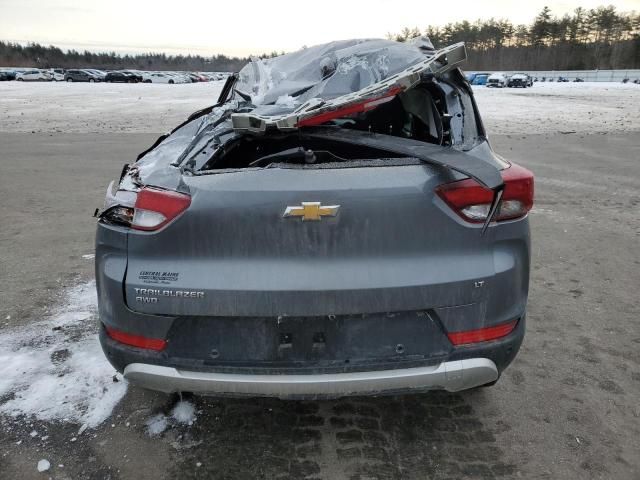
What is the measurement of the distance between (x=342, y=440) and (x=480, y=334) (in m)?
0.87

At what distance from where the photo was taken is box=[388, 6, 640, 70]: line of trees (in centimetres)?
10212

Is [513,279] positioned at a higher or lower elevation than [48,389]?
higher

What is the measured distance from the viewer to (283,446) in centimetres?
248

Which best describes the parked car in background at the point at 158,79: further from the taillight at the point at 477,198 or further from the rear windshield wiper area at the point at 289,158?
the taillight at the point at 477,198

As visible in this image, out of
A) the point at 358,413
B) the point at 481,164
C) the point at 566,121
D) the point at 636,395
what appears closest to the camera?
the point at 481,164

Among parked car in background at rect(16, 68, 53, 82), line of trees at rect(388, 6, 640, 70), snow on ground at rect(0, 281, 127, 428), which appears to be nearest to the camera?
snow on ground at rect(0, 281, 127, 428)

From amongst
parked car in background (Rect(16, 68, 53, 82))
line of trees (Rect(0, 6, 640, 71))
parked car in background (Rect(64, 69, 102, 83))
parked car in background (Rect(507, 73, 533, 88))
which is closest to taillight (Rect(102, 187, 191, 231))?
parked car in background (Rect(507, 73, 533, 88))

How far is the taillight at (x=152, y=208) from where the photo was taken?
2080 millimetres

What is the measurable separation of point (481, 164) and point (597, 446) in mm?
1527

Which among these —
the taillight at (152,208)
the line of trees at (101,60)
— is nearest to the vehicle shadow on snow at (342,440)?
the taillight at (152,208)

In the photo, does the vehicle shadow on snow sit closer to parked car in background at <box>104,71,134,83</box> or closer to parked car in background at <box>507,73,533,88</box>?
parked car in background at <box>507,73,533,88</box>

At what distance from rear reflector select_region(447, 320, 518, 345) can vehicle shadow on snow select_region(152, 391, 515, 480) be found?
63cm

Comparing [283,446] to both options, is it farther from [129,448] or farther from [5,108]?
[5,108]

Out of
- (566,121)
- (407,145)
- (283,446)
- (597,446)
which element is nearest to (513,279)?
(407,145)
